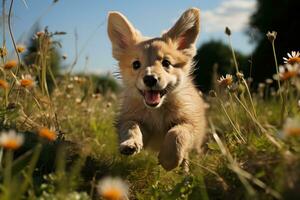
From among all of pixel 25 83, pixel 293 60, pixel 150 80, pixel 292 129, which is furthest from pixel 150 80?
pixel 292 129

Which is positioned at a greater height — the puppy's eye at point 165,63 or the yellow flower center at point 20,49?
the yellow flower center at point 20,49

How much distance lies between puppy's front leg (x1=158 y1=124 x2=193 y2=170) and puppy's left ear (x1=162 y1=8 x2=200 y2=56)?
1.30 m

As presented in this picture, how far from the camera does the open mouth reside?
4038mm

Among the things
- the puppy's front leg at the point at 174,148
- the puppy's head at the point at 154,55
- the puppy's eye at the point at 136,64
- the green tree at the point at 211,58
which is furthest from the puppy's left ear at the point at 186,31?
the green tree at the point at 211,58

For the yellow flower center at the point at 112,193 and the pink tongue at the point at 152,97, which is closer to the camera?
the yellow flower center at the point at 112,193

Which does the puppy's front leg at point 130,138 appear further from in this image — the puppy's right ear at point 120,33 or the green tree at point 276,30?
the green tree at point 276,30

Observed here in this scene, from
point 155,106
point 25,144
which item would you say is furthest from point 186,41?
point 25,144

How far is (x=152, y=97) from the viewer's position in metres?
4.08

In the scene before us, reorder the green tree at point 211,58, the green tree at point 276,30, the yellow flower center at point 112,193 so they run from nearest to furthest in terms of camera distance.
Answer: the yellow flower center at point 112,193
the green tree at point 276,30
the green tree at point 211,58

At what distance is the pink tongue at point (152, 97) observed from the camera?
13.3 ft

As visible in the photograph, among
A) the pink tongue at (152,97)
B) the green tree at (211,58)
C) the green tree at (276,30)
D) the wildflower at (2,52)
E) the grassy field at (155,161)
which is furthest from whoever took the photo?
the green tree at (211,58)

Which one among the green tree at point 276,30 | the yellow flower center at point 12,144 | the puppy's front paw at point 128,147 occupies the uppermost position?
the yellow flower center at point 12,144

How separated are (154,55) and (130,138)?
3.41 ft

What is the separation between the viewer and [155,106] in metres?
4.04
